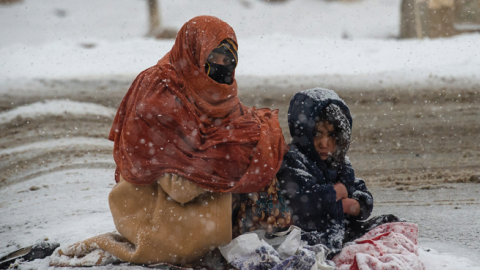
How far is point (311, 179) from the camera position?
222cm

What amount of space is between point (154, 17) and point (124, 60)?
3517 millimetres

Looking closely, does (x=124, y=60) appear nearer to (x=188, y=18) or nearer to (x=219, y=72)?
(x=188, y=18)

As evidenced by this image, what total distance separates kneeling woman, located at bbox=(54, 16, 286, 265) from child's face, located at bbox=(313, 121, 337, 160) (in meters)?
0.19

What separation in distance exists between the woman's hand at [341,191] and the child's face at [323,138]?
0.55ft

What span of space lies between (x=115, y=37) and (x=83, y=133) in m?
7.31

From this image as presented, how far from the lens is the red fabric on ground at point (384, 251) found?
2047 millimetres

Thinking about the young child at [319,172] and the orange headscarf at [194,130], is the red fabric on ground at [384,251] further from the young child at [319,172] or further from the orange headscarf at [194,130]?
the orange headscarf at [194,130]

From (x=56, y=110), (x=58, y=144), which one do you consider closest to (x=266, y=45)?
(x=56, y=110)

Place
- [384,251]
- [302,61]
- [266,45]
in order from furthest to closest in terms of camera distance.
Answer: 1. [266,45]
2. [302,61]
3. [384,251]

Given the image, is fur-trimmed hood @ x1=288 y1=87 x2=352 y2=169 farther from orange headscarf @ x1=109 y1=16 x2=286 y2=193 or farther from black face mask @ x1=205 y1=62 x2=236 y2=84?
black face mask @ x1=205 y1=62 x2=236 y2=84

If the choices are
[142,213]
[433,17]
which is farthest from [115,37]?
[142,213]

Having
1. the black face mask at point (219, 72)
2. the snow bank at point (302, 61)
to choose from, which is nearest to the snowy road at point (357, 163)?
the snow bank at point (302, 61)

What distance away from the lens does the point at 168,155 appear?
6.65ft

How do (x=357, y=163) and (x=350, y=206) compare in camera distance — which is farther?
(x=357, y=163)
